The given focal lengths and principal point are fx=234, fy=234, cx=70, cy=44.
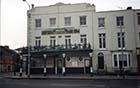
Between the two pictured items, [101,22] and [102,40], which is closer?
[102,40]

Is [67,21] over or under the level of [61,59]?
over

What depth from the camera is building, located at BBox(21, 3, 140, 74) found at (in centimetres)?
3750

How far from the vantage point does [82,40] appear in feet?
129

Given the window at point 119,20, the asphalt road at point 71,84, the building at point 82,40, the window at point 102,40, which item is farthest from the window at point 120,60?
the asphalt road at point 71,84

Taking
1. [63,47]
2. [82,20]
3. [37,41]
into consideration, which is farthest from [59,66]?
[82,20]

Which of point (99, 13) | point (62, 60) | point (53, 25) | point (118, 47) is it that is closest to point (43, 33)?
point (53, 25)

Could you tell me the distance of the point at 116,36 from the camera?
3800cm

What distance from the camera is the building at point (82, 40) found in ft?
123

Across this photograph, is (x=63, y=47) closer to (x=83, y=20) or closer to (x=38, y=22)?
(x=83, y=20)

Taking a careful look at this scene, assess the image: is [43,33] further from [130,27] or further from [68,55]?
[130,27]

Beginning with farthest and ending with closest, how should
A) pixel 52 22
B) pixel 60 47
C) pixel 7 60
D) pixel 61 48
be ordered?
pixel 7 60 → pixel 52 22 → pixel 60 47 → pixel 61 48

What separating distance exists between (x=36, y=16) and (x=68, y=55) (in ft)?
32.0

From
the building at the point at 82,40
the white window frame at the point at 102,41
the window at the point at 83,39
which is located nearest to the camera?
the building at the point at 82,40

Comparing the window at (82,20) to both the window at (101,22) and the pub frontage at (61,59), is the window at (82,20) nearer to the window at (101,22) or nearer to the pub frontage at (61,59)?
the window at (101,22)
